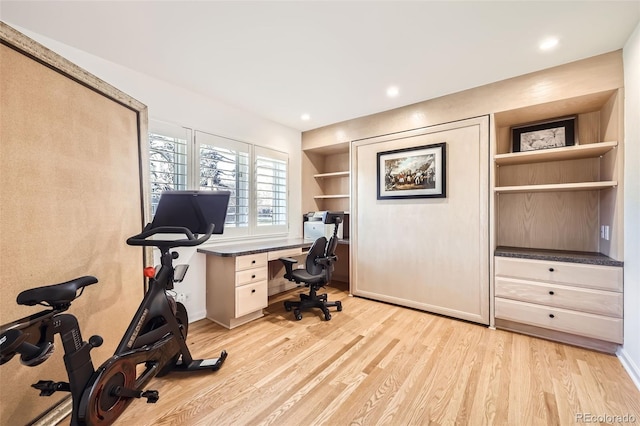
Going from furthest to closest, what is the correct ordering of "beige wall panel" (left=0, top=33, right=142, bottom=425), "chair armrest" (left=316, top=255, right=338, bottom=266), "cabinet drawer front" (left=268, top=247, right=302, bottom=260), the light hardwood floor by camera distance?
"cabinet drawer front" (left=268, top=247, right=302, bottom=260) → "chair armrest" (left=316, top=255, right=338, bottom=266) → the light hardwood floor → "beige wall panel" (left=0, top=33, right=142, bottom=425)

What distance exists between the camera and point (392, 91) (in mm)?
2781

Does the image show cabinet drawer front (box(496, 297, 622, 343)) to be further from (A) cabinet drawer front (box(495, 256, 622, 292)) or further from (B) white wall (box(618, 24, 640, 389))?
Answer: (A) cabinet drawer front (box(495, 256, 622, 292))

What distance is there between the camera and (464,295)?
275 centimetres

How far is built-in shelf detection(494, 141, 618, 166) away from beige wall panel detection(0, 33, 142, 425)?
11.4ft

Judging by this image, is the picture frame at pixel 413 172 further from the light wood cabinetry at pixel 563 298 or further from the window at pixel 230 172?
the window at pixel 230 172

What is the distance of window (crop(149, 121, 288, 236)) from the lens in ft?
8.48

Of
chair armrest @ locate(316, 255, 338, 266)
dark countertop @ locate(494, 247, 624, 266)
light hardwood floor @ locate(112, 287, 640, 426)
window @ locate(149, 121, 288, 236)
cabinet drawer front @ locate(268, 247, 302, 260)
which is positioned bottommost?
light hardwood floor @ locate(112, 287, 640, 426)

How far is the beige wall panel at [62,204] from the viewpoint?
1303 millimetres

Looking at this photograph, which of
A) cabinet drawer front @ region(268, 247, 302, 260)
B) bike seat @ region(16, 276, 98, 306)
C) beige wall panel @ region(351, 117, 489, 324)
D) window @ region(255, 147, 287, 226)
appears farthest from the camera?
window @ region(255, 147, 287, 226)

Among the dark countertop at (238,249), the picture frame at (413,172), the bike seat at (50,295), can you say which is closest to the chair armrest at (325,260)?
the dark countertop at (238,249)

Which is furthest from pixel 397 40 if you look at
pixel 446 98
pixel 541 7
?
pixel 446 98

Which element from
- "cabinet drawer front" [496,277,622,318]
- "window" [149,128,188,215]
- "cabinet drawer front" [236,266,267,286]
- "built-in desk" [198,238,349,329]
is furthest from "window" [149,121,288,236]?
"cabinet drawer front" [496,277,622,318]

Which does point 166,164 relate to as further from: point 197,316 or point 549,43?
point 549,43

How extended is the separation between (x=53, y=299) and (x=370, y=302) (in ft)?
9.98
